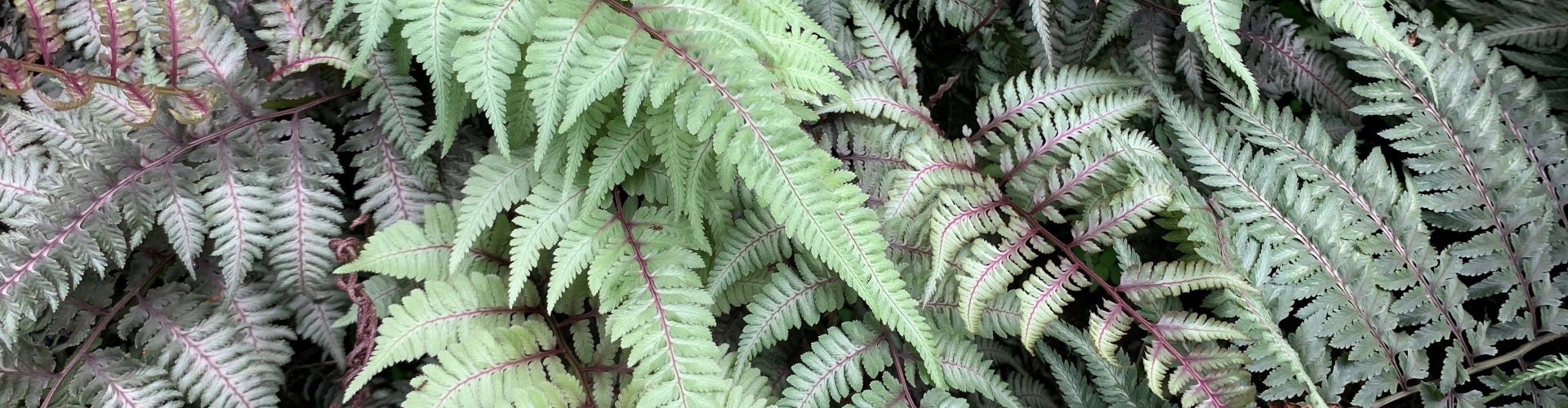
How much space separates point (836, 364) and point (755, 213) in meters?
0.37

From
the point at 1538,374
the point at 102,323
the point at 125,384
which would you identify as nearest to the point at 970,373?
the point at 1538,374

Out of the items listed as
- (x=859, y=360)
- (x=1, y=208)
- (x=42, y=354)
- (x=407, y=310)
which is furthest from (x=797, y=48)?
(x=42, y=354)

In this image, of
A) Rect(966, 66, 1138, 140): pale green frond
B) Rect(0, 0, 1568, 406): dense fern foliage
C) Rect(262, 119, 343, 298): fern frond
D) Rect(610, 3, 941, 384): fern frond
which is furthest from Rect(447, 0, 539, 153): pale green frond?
Rect(966, 66, 1138, 140): pale green frond

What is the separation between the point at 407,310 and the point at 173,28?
74cm

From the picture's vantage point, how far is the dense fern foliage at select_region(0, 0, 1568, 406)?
1.69 m

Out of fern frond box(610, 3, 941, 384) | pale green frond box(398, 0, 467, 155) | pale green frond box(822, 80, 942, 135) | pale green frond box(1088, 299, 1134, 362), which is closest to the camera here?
fern frond box(610, 3, 941, 384)

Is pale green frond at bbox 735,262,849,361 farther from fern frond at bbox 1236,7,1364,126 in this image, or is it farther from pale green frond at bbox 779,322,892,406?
fern frond at bbox 1236,7,1364,126

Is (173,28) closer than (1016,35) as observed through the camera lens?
Yes

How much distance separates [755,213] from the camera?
1896 millimetres

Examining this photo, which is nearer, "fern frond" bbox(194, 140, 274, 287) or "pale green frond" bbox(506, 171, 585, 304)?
"pale green frond" bbox(506, 171, 585, 304)

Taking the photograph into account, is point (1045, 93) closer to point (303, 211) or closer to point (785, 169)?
point (785, 169)

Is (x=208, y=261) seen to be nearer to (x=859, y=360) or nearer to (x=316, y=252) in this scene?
(x=316, y=252)

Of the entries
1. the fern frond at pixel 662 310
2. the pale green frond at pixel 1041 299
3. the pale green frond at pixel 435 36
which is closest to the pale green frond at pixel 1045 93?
the pale green frond at pixel 1041 299

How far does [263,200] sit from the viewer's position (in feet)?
6.28
